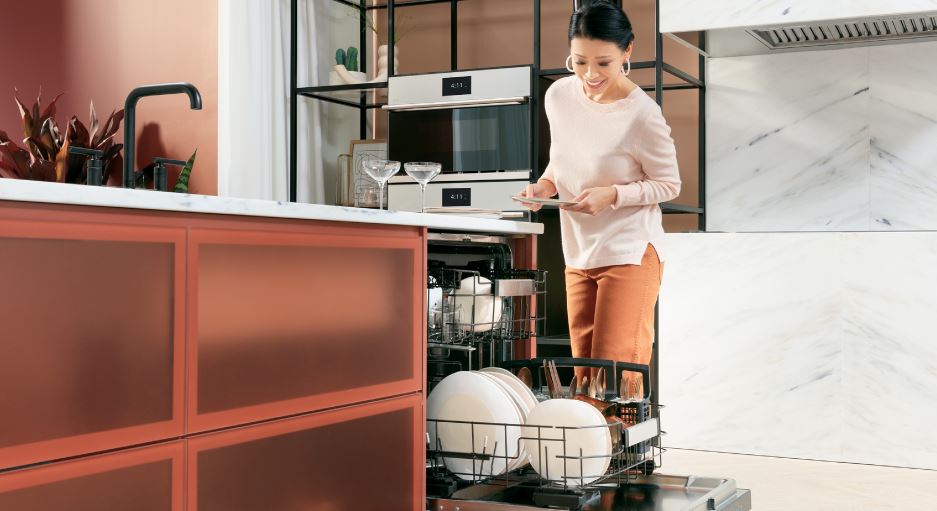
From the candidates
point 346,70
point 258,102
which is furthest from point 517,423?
point 346,70

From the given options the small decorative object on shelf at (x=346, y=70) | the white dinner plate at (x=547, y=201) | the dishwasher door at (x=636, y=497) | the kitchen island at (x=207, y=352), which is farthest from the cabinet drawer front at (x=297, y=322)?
the small decorative object on shelf at (x=346, y=70)

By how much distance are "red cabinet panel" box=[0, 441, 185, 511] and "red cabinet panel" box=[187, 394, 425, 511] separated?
0.04 meters

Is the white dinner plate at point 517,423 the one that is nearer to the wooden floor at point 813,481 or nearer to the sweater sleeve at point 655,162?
the sweater sleeve at point 655,162

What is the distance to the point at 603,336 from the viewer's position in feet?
8.89

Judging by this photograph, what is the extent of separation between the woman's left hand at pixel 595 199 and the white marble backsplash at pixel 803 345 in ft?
4.71

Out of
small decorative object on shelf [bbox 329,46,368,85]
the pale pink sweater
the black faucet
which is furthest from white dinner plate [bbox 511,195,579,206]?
small decorative object on shelf [bbox 329,46,368,85]

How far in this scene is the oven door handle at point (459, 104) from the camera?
13.6 ft

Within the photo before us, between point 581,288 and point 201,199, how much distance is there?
1.49 metres

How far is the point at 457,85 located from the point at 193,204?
111 inches

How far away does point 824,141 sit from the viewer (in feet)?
14.1

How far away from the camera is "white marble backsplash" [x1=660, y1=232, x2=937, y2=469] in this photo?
12.2 ft

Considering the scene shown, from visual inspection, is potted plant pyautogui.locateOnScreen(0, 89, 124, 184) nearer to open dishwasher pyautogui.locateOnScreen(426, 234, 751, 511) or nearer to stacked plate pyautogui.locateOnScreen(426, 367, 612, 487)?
open dishwasher pyautogui.locateOnScreen(426, 234, 751, 511)

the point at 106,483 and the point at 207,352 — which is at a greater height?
the point at 207,352

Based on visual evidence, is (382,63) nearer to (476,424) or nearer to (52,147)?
(52,147)
